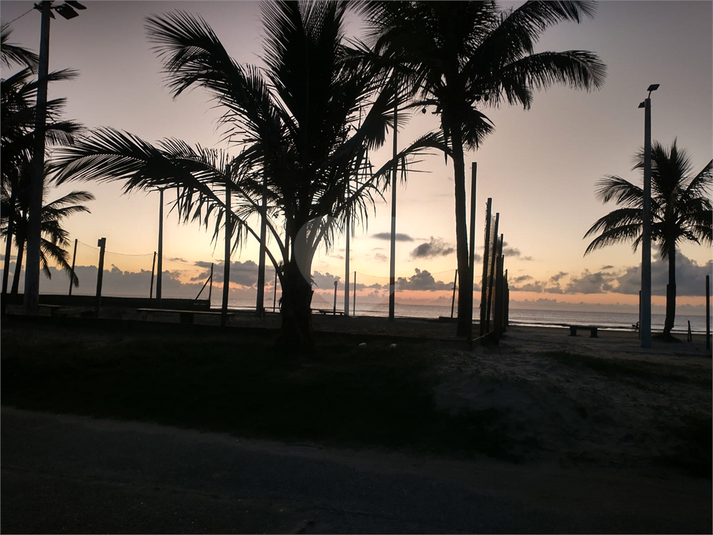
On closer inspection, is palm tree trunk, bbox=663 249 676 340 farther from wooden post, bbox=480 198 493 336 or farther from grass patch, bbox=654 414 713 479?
grass patch, bbox=654 414 713 479

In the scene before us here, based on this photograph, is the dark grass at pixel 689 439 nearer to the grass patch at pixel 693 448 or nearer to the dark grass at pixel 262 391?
the grass patch at pixel 693 448

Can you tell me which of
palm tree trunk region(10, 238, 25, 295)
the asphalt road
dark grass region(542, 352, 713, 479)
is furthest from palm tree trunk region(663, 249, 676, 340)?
palm tree trunk region(10, 238, 25, 295)

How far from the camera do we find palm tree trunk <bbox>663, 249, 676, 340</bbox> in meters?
19.4

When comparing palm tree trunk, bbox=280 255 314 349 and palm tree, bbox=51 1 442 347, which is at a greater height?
palm tree, bbox=51 1 442 347

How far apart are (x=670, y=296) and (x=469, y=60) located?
12025 mm

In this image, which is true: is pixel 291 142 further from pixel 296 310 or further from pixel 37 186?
pixel 37 186

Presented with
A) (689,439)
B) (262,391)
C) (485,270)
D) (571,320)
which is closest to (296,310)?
(262,391)

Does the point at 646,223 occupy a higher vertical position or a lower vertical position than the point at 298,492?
higher

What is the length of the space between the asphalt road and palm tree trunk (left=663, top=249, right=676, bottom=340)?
53.6 ft

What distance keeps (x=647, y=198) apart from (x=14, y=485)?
17648mm

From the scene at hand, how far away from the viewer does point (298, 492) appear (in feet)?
14.6

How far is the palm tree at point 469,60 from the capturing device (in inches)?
483

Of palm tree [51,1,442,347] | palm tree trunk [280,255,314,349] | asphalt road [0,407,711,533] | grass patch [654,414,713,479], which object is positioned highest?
palm tree [51,1,442,347]

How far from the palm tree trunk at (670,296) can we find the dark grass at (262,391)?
1306cm
